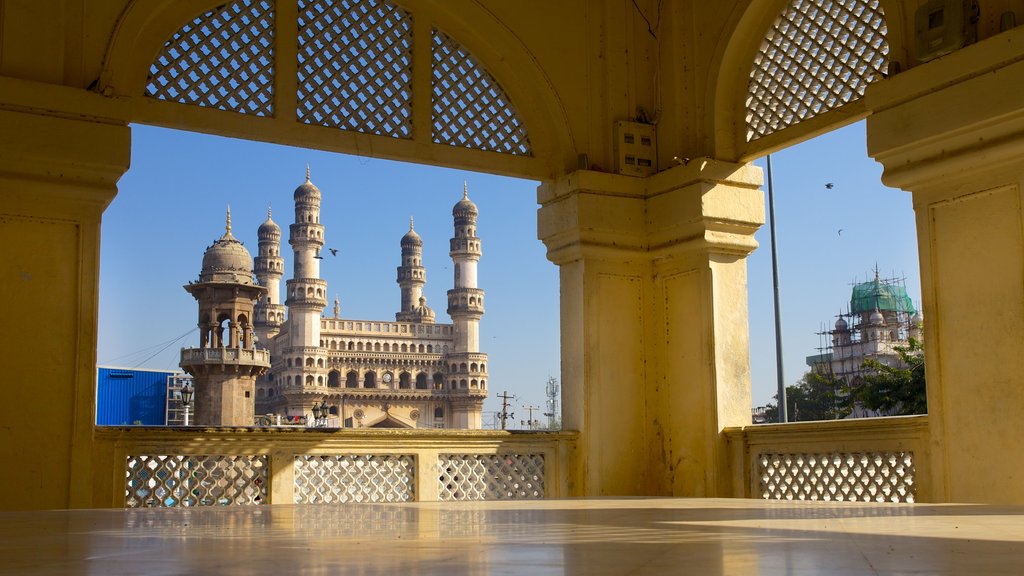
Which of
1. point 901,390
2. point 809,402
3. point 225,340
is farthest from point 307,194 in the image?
point 901,390

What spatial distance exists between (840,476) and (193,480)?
12.0 feet

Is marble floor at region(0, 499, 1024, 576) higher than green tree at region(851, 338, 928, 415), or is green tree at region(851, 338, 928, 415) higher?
green tree at region(851, 338, 928, 415)

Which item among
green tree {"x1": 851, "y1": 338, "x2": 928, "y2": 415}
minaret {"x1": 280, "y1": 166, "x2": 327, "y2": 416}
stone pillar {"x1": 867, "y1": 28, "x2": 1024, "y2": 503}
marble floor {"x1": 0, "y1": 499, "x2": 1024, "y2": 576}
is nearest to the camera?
marble floor {"x1": 0, "y1": 499, "x2": 1024, "y2": 576}

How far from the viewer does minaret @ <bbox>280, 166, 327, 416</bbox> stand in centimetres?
7312

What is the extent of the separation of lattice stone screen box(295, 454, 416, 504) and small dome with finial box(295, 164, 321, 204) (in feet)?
232

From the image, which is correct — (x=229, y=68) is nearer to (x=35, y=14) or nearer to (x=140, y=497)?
(x=35, y=14)

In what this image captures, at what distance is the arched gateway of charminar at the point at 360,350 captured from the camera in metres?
73.8

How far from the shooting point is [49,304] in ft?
18.9

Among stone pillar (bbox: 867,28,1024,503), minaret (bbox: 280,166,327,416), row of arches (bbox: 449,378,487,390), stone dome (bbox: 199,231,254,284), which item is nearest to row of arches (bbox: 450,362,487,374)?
row of arches (bbox: 449,378,487,390)

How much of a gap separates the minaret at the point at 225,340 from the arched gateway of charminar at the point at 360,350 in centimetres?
1794

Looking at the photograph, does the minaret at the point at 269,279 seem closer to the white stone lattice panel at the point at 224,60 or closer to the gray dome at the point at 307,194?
the gray dome at the point at 307,194

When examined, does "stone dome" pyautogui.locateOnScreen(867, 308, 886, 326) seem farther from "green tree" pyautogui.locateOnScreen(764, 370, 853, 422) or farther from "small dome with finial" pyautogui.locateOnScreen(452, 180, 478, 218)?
"small dome with finial" pyautogui.locateOnScreen(452, 180, 478, 218)

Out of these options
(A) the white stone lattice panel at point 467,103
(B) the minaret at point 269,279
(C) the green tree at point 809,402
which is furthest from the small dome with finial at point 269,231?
(A) the white stone lattice panel at point 467,103

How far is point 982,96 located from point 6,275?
16.1ft
